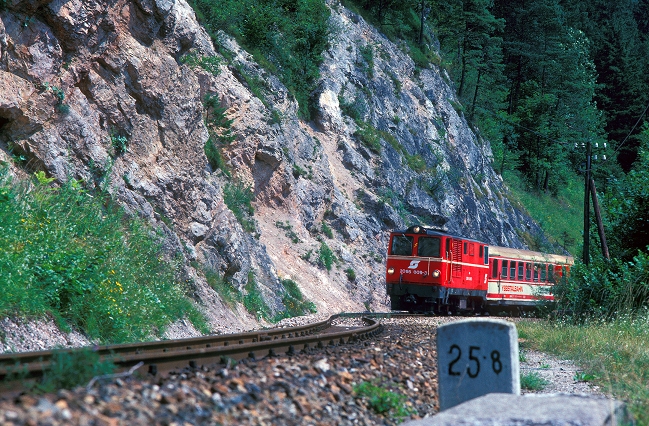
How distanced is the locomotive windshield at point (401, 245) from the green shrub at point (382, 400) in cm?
1797

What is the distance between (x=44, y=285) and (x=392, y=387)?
6496 mm

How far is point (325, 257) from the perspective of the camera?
27.5 m

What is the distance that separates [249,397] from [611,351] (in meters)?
7.99

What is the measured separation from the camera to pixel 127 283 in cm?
1305

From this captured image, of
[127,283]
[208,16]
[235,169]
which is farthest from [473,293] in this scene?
[127,283]

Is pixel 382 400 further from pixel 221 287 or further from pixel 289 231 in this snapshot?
pixel 289 231

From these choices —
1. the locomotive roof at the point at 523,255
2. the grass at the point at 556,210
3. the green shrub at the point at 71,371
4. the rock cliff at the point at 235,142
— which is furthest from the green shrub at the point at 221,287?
the grass at the point at 556,210

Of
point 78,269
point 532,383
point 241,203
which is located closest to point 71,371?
point 532,383

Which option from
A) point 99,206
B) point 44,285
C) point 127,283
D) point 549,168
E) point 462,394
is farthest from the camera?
point 549,168

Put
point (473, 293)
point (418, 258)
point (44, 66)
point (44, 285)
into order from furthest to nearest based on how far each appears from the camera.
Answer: point (473, 293) → point (418, 258) → point (44, 66) → point (44, 285)

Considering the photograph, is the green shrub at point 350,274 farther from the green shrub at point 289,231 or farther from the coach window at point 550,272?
the coach window at point 550,272

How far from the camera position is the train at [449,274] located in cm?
2430

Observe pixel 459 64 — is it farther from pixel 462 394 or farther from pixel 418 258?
pixel 462 394

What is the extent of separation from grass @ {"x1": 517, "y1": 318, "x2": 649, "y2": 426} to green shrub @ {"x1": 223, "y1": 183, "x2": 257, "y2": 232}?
10095 mm
